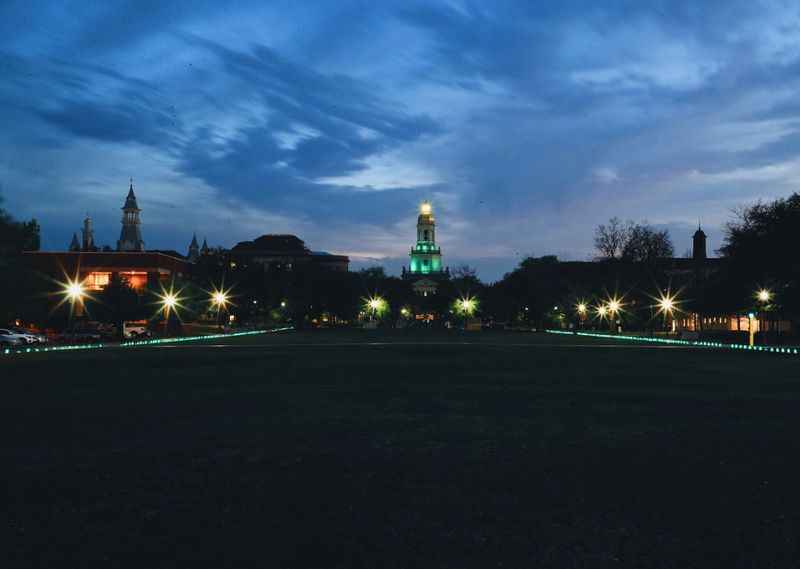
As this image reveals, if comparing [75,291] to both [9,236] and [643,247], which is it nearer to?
[9,236]

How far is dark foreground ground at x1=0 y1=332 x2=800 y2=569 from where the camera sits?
601 cm

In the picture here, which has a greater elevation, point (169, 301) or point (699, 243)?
point (699, 243)

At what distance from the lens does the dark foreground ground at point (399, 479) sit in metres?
6.01

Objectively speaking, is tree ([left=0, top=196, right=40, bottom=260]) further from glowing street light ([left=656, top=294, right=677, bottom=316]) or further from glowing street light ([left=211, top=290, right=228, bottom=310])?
glowing street light ([left=656, top=294, right=677, bottom=316])

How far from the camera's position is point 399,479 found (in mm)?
8367

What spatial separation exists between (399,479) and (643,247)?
262ft

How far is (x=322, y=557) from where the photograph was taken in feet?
19.0

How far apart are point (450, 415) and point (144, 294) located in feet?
240

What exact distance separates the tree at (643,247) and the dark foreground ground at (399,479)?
6830cm

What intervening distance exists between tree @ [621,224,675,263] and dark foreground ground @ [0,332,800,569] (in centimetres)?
6830

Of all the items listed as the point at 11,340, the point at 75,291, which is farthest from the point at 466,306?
the point at 11,340

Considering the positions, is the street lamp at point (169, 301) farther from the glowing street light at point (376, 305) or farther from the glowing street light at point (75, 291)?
the glowing street light at point (376, 305)

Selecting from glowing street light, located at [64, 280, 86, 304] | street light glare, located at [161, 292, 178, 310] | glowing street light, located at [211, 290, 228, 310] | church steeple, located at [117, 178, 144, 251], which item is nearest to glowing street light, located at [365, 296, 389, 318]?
glowing street light, located at [211, 290, 228, 310]

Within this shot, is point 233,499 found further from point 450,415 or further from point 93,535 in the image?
point 450,415
